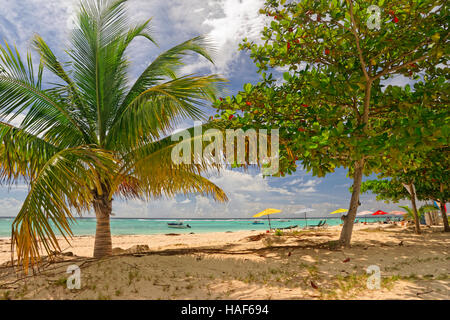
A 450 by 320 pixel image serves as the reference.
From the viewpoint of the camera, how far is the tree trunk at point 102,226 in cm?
620

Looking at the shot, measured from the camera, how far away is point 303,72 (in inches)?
262

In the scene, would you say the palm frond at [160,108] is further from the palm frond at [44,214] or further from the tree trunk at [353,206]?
the tree trunk at [353,206]

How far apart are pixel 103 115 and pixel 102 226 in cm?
285

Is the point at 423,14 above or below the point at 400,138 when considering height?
above

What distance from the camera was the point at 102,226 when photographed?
248 inches

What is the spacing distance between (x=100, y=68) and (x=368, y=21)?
663 centimetres

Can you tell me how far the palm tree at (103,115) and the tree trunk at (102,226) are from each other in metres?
0.02

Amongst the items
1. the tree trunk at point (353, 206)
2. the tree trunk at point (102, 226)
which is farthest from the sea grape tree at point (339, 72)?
the tree trunk at point (102, 226)

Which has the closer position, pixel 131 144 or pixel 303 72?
pixel 131 144

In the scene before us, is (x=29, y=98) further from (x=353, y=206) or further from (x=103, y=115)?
(x=353, y=206)

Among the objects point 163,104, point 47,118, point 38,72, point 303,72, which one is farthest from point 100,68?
point 303,72

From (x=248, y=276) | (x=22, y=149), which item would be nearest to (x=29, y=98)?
(x=22, y=149)

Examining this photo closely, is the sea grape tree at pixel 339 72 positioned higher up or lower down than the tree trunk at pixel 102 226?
higher up
